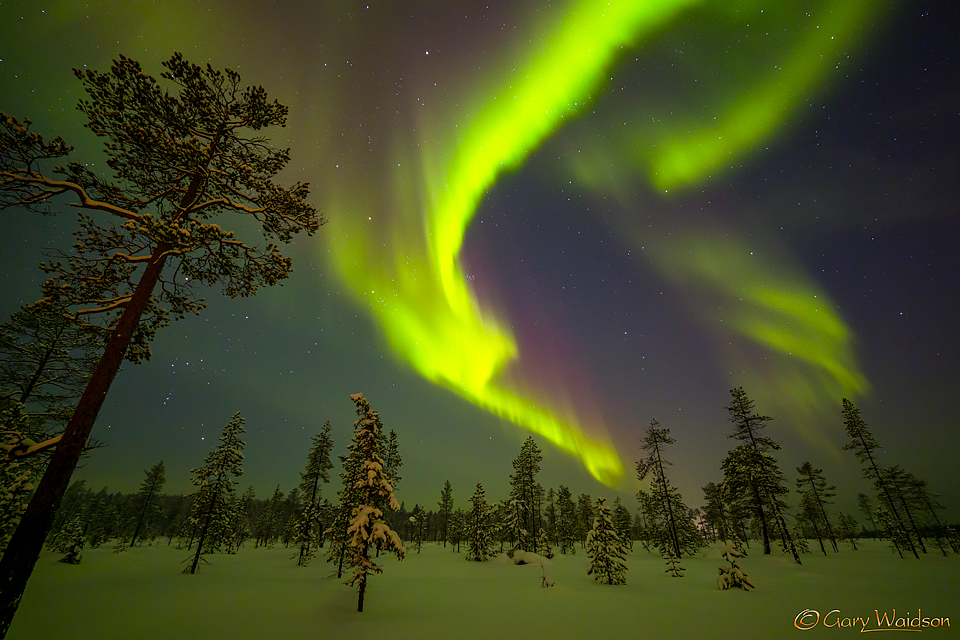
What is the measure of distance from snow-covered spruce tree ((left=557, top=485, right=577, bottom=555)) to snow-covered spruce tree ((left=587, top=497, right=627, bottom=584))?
36.8 metres

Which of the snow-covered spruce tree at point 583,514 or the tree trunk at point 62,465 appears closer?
the tree trunk at point 62,465

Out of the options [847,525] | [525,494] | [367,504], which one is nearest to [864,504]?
[847,525]

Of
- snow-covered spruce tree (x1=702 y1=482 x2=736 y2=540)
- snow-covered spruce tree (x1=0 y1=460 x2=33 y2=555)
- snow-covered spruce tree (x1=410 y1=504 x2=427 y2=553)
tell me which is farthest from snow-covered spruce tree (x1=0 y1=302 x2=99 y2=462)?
snow-covered spruce tree (x1=702 y1=482 x2=736 y2=540)

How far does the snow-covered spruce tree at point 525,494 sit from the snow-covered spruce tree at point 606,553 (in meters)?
16.5

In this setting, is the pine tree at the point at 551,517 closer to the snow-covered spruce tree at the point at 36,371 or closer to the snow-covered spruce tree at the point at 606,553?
the snow-covered spruce tree at the point at 606,553

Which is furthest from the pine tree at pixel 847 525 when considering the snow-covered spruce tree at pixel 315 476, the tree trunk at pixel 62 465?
the tree trunk at pixel 62 465

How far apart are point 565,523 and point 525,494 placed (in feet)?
90.0

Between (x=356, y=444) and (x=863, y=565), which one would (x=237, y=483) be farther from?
(x=863, y=565)

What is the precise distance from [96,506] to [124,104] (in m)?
112

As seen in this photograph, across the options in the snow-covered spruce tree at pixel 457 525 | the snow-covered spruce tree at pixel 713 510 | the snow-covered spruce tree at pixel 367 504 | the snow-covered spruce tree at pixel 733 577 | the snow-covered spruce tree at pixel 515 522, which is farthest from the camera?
the snow-covered spruce tree at pixel 457 525

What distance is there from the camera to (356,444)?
→ 52.9 feet

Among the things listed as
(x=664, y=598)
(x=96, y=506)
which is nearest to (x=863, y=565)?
(x=664, y=598)

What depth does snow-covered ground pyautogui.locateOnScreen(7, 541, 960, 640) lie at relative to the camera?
12.1m

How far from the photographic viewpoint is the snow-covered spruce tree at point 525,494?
1516 inches
